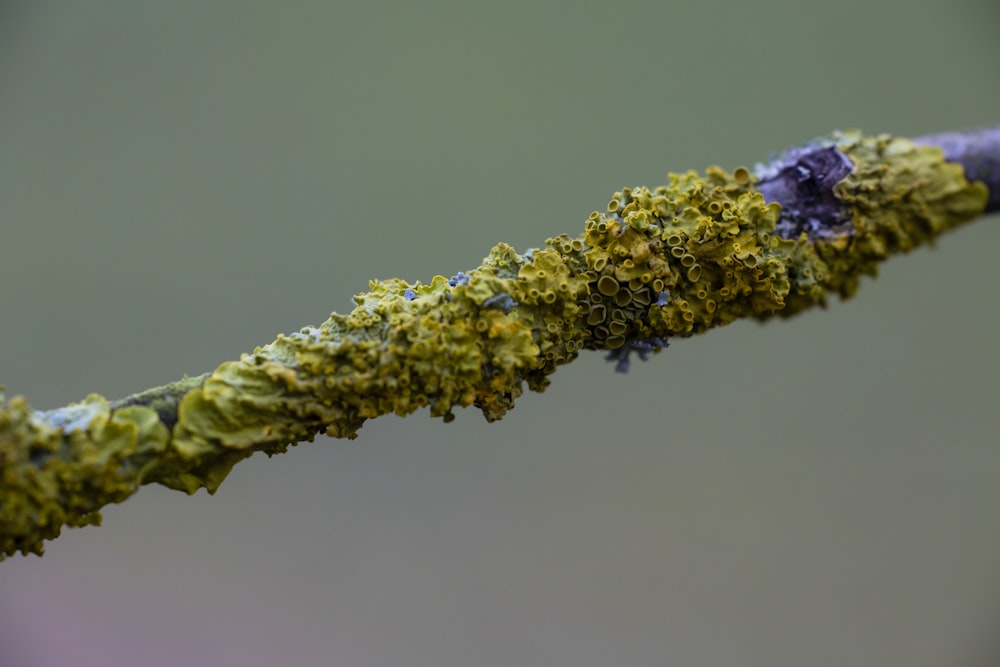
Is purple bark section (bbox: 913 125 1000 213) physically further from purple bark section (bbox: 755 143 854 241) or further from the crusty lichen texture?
purple bark section (bbox: 755 143 854 241)

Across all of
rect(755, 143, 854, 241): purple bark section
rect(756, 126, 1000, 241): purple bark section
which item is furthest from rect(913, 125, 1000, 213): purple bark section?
rect(755, 143, 854, 241): purple bark section

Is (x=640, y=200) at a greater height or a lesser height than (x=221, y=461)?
greater

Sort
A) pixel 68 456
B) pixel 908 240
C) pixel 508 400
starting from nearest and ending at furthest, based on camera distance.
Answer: pixel 68 456 < pixel 508 400 < pixel 908 240

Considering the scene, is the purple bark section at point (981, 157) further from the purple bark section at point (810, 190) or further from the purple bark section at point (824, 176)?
the purple bark section at point (810, 190)

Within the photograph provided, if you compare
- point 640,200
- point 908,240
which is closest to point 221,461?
point 640,200

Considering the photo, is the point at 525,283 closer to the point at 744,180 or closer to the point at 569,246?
the point at 569,246
